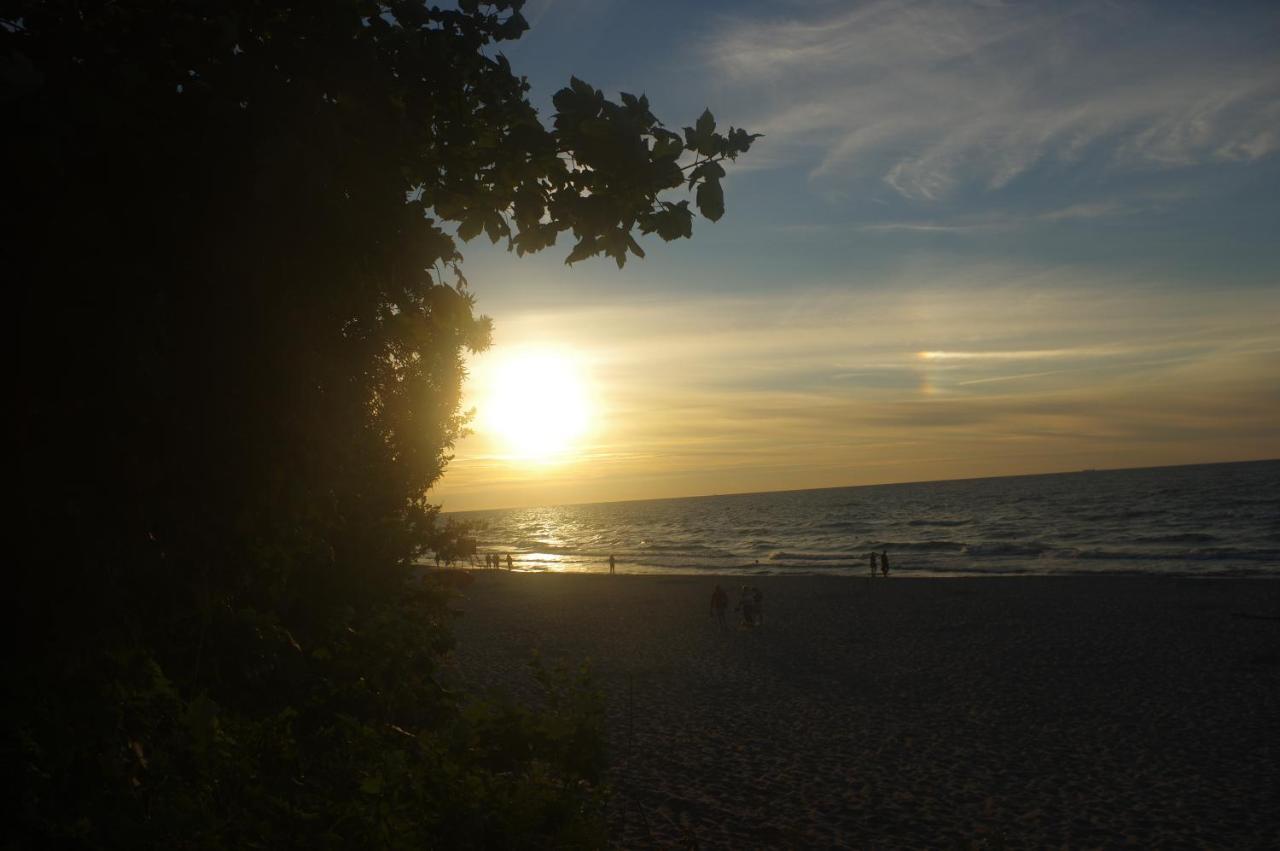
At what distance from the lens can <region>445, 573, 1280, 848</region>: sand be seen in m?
13.6

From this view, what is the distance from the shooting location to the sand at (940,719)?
535 inches

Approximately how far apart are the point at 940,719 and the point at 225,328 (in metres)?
19.9

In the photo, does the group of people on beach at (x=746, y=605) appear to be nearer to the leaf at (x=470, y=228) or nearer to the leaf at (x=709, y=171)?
the leaf at (x=470, y=228)

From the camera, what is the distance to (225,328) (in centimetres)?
342

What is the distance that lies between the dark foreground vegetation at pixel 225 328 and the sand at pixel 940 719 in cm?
240

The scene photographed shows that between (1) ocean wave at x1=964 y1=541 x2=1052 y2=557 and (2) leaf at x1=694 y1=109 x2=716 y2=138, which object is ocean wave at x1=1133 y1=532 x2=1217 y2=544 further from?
(2) leaf at x1=694 y1=109 x2=716 y2=138

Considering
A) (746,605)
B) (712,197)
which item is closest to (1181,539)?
(746,605)

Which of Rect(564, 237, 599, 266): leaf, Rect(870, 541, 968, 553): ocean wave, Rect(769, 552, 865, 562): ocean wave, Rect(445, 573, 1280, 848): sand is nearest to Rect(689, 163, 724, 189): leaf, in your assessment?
Rect(564, 237, 599, 266): leaf

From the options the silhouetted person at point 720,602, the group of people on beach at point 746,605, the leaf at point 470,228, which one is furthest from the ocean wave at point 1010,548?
the leaf at point 470,228

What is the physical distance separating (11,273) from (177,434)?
79cm

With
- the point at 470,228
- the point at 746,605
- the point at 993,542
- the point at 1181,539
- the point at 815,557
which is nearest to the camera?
the point at 470,228

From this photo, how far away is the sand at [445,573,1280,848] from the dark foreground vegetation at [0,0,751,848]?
240cm

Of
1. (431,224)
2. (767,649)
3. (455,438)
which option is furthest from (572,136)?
(767,649)

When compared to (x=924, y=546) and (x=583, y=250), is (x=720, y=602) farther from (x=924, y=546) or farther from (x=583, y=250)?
(x=924, y=546)
